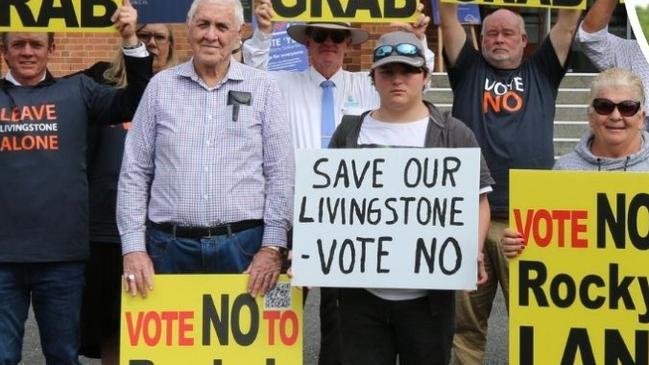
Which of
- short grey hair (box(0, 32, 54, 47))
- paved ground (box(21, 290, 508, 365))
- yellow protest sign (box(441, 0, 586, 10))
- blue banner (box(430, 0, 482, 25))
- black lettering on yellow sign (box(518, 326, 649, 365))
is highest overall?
blue banner (box(430, 0, 482, 25))

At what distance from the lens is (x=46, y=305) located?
16.0ft

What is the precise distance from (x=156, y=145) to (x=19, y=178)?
2.28ft

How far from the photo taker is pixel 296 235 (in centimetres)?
430

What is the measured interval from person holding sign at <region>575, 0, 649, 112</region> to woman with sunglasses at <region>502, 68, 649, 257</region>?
0.91 metres

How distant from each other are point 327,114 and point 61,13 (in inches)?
52.4

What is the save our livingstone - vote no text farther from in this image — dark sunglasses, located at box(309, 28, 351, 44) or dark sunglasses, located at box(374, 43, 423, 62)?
dark sunglasses, located at box(309, 28, 351, 44)

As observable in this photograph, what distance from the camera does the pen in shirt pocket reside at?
4.48 metres

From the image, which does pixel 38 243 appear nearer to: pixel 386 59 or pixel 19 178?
pixel 19 178

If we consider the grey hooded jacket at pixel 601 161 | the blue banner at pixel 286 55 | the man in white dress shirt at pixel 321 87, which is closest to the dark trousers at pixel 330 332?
the man in white dress shirt at pixel 321 87

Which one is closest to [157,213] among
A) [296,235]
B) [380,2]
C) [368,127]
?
[296,235]

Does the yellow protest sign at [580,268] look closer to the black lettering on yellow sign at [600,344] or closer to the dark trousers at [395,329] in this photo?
the black lettering on yellow sign at [600,344]

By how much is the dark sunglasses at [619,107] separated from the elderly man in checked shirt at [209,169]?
4.21ft

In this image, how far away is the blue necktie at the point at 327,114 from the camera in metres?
5.32

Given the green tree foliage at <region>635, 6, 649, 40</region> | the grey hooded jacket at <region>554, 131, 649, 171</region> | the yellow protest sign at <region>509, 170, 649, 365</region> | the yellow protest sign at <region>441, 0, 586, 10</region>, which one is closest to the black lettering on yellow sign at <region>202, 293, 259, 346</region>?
the yellow protest sign at <region>509, 170, 649, 365</region>
